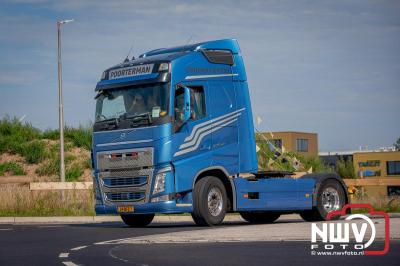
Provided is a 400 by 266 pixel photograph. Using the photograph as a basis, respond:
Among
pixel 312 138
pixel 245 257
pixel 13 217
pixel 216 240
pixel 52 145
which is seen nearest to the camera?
pixel 245 257

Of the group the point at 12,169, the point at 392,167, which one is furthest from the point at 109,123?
the point at 392,167

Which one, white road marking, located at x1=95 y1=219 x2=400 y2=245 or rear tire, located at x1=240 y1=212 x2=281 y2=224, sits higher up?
white road marking, located at x1=95 y1=219 x2=400 y2=245

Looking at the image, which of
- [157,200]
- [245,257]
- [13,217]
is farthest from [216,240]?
[13,217]

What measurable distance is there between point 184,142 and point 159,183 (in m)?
1.07

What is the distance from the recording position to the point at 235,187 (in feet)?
63.9

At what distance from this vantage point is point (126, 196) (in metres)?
19.0

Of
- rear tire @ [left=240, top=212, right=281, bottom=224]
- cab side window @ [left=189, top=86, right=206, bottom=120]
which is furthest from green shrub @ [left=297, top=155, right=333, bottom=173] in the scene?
cab side window @ [left=189, top=86, right=206, bottom=120]

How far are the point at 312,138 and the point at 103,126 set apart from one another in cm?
7243

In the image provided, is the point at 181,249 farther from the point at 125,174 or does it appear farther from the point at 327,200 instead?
the point at 327,200

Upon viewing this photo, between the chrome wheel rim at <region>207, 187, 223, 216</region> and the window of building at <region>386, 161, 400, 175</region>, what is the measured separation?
74722 mm

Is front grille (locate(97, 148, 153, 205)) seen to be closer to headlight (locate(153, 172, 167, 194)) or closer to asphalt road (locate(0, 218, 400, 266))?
headlight (locate(153, 172, 167, 194))

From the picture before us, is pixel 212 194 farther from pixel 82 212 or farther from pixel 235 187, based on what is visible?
pixel 82 212

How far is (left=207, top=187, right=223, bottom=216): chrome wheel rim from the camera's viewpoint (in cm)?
1908

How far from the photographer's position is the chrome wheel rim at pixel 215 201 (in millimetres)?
19084
